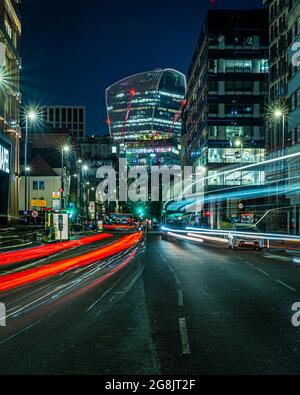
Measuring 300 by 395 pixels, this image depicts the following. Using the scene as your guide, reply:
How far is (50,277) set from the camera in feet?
61.2

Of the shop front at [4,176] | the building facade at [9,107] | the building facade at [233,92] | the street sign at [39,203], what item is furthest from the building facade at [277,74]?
the street sign at [39,203]

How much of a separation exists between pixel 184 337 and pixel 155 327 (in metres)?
1.02

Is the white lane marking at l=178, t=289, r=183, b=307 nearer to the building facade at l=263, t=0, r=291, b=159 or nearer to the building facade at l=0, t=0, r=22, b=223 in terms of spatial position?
the building facade at l=0, t=0, r=22, b=223

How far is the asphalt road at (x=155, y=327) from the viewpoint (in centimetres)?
705

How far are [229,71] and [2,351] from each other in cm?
8276

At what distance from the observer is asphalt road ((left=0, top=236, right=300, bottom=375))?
278 inches

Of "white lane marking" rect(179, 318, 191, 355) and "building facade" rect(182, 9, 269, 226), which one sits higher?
"building facade" rect(182, 9, 269, 226)

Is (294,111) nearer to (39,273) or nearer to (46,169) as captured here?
(39,273)

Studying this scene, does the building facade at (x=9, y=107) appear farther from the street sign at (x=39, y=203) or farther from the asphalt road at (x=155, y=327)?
the asphalt road at (x=155, y=327)

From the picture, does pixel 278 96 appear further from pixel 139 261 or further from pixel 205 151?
pixel 139 261

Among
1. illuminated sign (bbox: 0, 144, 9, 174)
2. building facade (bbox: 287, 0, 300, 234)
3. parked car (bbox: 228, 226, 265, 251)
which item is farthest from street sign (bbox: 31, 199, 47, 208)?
parked car (bbox: 228, 226, 265, 251)

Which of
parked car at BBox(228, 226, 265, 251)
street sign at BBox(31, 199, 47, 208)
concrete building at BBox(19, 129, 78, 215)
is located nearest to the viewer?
parked car at BBox(228, 226, 265, 251)

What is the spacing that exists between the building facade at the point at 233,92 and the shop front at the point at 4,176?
132 feet
